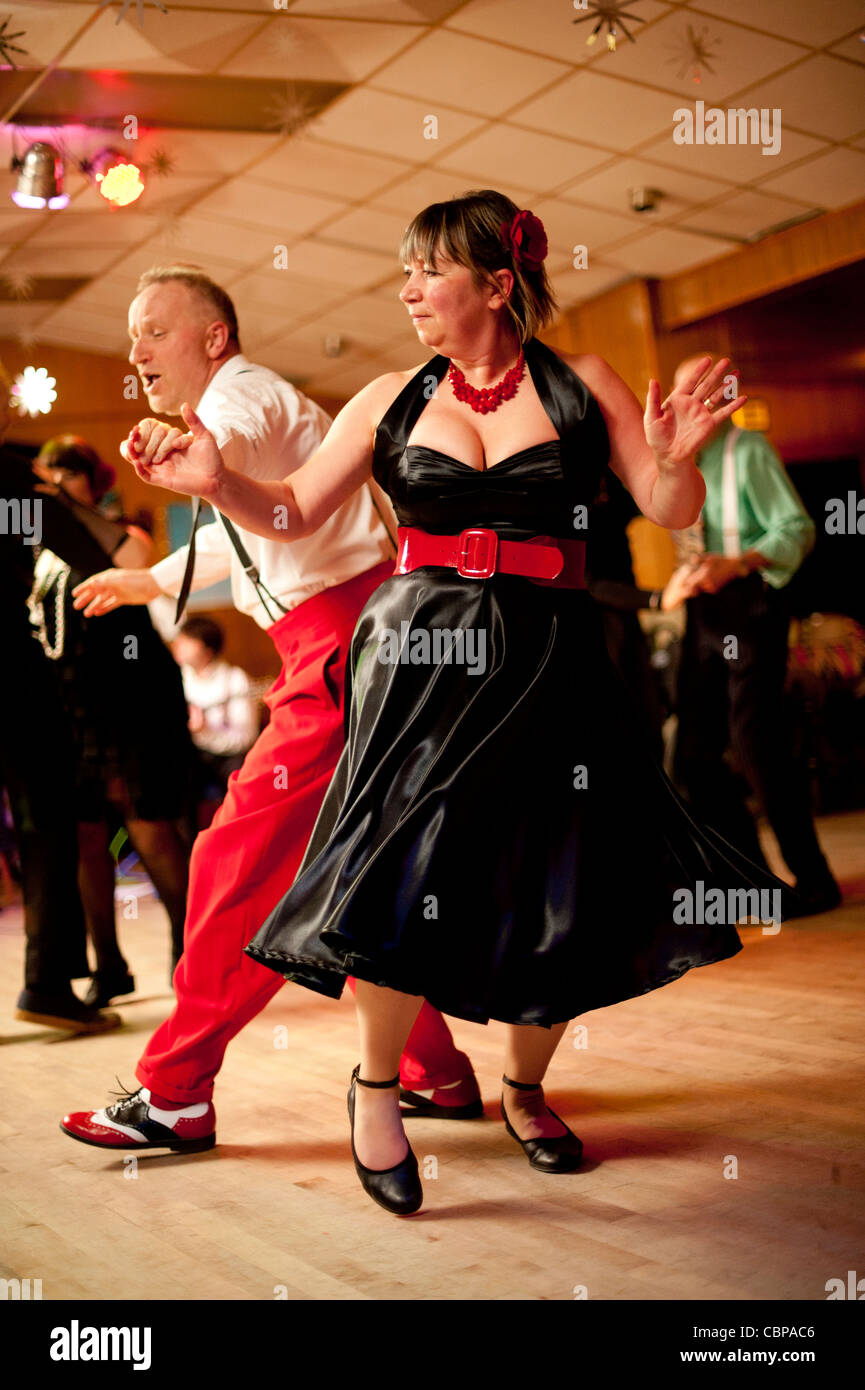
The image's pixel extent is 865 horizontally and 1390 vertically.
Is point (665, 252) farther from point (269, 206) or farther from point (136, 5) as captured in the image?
point (136, 5)

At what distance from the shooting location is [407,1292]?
4.46 feet

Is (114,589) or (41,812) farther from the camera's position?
(41,812)

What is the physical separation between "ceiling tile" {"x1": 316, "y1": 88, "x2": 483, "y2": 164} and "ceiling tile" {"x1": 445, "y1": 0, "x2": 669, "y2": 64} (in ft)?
2.08

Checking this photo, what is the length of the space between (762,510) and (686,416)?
6.97ft

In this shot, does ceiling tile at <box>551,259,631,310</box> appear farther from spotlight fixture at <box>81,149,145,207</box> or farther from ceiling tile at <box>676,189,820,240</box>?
spotlight fixture at <box>81,149,145,207</box>

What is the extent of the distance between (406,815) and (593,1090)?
0.86 m

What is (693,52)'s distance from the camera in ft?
16.1

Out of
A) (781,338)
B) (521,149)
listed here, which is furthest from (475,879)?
(781,338)

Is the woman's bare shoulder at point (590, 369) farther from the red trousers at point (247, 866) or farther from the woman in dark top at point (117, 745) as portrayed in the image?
the woman in dark top at point (117, 745)

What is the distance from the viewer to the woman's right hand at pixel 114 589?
6.94 ft

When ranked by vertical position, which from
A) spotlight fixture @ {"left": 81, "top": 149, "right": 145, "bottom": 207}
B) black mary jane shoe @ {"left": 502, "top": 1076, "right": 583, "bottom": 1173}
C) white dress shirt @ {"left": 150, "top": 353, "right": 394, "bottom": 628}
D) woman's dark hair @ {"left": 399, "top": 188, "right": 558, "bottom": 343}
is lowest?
black mary jane shoe @ {"left": 502, "top": 1076, "right": 583, "bottom": 1173}

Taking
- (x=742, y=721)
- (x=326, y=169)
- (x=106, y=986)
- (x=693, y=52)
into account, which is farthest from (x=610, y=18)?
(x=106, y=986)

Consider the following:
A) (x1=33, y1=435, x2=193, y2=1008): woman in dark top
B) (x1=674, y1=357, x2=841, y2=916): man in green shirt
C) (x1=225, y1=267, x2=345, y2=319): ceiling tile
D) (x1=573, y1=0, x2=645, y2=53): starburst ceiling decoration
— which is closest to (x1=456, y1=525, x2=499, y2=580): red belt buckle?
(x1=33, y1=435, x2=193, y2=1008): woman in dark top

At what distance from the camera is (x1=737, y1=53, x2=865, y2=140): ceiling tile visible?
507 centimetres
